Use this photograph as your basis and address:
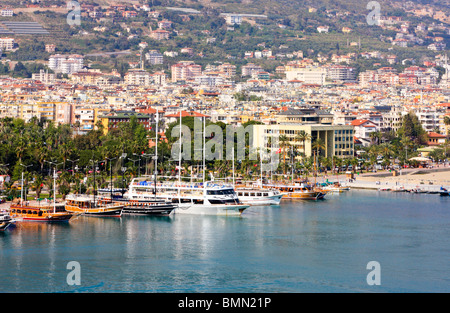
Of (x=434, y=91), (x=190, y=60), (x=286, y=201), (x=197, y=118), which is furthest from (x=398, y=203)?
(x=190, y=60)

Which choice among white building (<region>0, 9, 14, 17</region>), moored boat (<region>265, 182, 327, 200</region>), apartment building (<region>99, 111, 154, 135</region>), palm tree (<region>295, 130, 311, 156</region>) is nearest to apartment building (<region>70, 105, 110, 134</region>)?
apartment building (<region>99, 111, 154, 135</region>)

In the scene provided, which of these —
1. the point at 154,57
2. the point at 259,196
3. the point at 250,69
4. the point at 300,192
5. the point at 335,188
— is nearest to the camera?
the point at 259,196

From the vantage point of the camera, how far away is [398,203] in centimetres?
3403

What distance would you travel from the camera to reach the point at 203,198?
2912cm

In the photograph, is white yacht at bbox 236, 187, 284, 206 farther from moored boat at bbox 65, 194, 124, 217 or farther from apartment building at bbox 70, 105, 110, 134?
apartment building at bbox 70, 105, 110, 134

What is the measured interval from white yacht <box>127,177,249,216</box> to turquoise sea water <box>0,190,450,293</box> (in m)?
0.55

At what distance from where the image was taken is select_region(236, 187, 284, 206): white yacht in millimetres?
32438

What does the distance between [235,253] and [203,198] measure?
7.19 metres

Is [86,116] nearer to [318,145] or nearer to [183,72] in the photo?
[318,145]

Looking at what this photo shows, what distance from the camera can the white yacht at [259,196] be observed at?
32438 millimetres

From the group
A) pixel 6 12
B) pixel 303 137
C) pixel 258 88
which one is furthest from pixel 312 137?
pixel 6 12
